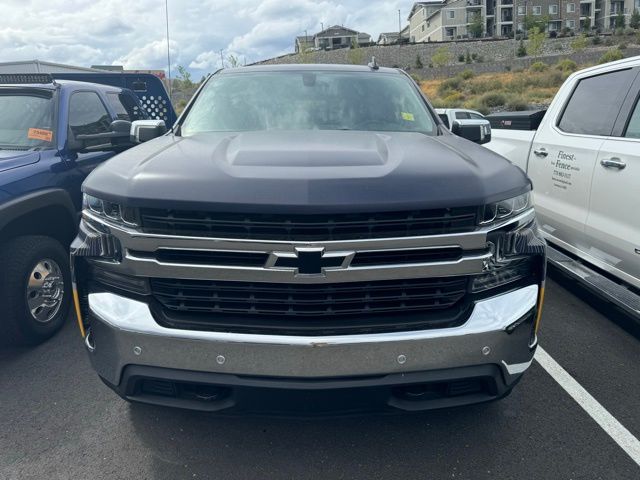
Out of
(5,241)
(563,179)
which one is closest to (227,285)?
(5,241)

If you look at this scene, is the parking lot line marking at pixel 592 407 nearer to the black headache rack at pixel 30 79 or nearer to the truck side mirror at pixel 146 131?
the truck side mirror at pixel 146 131

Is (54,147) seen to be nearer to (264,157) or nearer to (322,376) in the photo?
(264,157)

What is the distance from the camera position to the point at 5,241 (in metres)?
3.63

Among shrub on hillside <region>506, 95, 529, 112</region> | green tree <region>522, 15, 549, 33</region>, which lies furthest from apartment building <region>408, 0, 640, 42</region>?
shrub on hillside <region>506, 95, 529, 112</region>

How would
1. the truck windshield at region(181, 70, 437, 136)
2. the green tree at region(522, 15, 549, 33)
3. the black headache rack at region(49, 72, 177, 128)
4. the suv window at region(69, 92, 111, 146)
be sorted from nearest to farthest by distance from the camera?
the truck windshield at region(181, 70, 437, 136), the suv window at region(69, 92, 111, 146), the black headache rack at region(49, 72, 177, 128), the green tree at region(522, 15, 549, 33)

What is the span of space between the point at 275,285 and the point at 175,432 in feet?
3.95

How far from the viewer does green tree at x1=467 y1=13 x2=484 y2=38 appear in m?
89.4

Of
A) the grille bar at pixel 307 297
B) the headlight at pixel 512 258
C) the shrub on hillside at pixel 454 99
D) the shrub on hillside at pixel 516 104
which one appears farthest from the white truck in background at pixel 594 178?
the shrub on hillside at pixel 454 99

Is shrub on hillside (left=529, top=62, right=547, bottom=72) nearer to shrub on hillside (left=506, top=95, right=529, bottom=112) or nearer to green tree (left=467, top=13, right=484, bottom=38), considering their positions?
shrub on hillside (left=506, top=95, right=529, bottom=112)

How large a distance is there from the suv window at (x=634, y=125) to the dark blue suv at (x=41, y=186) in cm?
395

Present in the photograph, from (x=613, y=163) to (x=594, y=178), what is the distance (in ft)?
0.84

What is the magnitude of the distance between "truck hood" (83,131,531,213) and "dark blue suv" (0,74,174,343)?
154 cm

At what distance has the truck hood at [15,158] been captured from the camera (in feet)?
11.8

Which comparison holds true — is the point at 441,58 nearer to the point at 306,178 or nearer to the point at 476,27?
the point at 476,27
